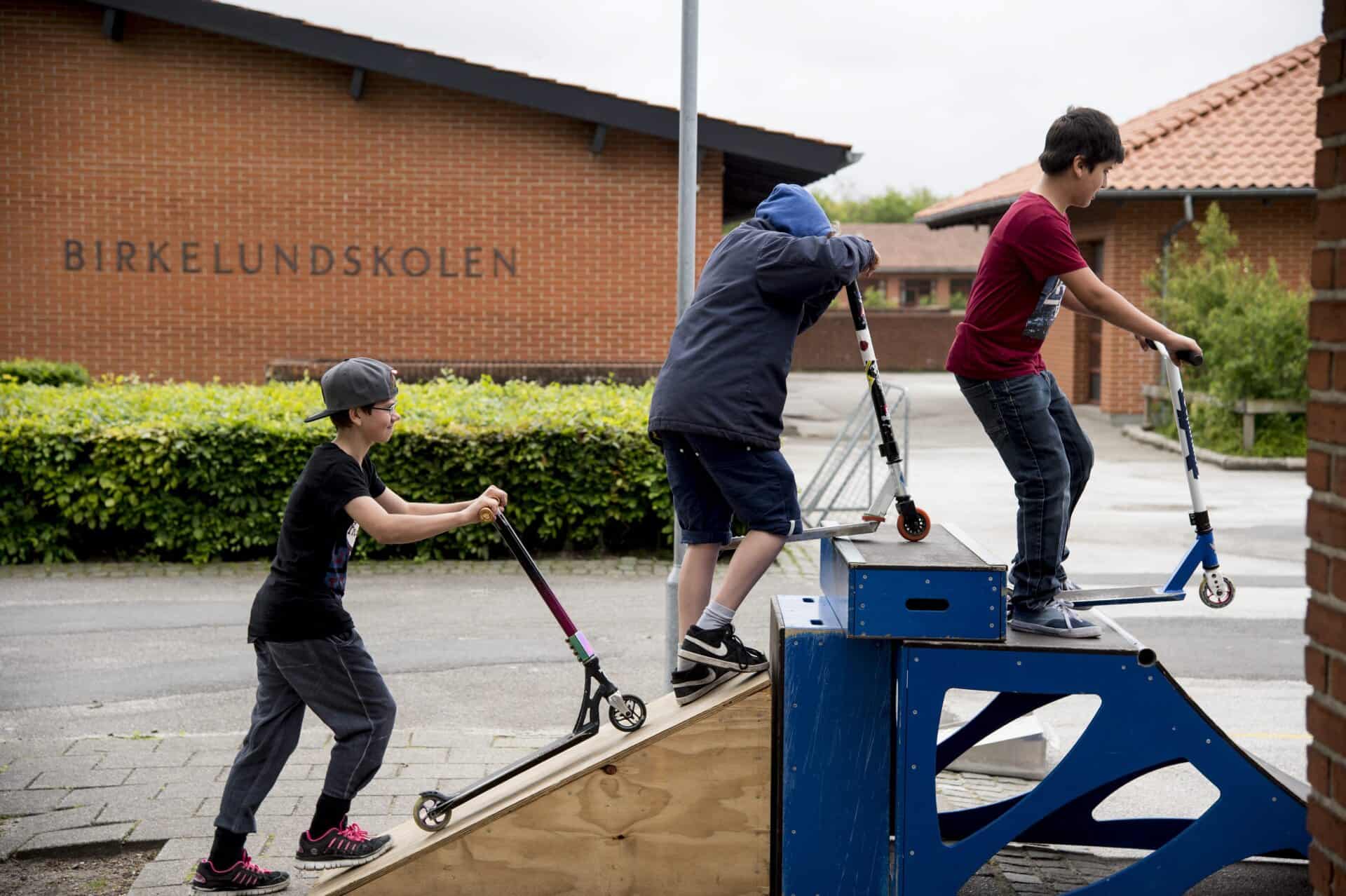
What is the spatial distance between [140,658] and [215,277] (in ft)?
34.1

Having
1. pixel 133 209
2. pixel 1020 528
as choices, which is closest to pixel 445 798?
pixel 1020 528

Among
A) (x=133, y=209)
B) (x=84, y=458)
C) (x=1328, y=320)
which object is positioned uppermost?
(x=133, y=209)

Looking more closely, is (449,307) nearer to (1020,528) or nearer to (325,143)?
(325,143)

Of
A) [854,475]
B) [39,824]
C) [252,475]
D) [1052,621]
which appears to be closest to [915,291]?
[854,475]

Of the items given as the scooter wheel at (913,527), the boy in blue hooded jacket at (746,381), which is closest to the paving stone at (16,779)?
the boy in blue hooded jacket at (746,381)

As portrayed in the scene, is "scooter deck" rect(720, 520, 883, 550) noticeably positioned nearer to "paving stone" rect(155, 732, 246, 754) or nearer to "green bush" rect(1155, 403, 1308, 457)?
"paving stone" rect(155, 732, 246, 754)

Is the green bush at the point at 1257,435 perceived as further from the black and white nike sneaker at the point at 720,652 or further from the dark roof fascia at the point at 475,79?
the black and white nike sneaker at the point at 720,652

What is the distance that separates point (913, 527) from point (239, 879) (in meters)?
2.37

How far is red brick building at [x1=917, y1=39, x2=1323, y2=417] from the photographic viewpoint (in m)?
21.1

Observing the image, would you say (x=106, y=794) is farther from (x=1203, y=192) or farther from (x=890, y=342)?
(x=890, y=342)

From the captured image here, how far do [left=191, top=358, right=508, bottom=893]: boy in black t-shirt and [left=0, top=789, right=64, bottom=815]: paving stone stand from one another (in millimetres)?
1121

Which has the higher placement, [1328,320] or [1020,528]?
[1328,320]

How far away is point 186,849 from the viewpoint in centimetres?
464

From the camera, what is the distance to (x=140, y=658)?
747 centimetres
